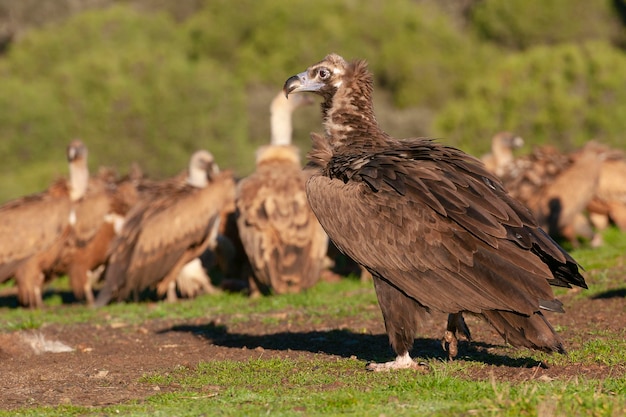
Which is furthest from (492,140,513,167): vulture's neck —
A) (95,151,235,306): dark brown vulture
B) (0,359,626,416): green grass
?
(0,359,626,416): green grass

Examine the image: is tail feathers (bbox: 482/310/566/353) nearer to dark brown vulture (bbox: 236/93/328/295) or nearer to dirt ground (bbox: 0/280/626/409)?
dirt ground (bbox: 0/280/626/409)

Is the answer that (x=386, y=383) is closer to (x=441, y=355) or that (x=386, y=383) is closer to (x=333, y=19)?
(x=441, y=355)

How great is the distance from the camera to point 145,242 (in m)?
14.1

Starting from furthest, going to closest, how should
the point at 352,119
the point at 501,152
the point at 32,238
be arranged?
the point at 501,152 → the point at 32,238 → the point at 352,119

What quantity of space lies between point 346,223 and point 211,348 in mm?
2240

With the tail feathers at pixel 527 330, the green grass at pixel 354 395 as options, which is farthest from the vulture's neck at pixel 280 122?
the tail feathers at pixel 527 330

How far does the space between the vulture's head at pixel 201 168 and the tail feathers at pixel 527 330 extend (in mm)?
9698

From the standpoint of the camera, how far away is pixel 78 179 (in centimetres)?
1568

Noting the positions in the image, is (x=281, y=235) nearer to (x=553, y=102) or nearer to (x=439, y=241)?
(x=439, y=241)

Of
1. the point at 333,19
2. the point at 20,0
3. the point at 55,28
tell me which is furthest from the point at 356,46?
the point at 20,0

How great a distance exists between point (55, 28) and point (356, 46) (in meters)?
14.4

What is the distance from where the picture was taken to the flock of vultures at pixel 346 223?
7.00 meters

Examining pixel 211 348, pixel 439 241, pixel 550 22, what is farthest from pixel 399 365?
pixel 550 22

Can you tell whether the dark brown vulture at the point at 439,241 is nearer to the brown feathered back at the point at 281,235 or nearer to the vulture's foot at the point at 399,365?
the vulture's foot at the point at 399,365
